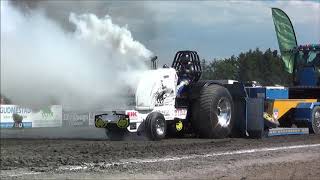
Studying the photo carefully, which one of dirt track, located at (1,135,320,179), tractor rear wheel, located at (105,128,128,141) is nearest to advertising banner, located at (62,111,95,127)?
tractor rear wheel, located at (105,128,128,141)

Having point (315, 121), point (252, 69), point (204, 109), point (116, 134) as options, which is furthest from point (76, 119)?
point (252, 69)

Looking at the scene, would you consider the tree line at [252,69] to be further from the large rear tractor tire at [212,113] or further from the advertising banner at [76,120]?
the advertising banner at [76,120]

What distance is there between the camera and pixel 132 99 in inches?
658

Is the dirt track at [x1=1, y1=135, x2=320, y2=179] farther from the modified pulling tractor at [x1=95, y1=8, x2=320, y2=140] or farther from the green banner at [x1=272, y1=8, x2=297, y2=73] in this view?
the green banner at [x1=272, y1=8, x2=297, y2=73]

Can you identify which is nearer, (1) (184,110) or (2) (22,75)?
(2) (22,75)

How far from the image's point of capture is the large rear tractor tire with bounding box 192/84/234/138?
58.4 ft

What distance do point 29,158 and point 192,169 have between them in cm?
355

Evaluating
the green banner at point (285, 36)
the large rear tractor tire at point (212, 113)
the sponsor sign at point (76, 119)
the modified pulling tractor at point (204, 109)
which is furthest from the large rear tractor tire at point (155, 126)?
the green banner at point (285, 36)

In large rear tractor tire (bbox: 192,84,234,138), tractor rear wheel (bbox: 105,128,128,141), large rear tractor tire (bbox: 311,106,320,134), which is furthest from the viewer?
large rear tractor tire (bbox: 311,106,320,134)

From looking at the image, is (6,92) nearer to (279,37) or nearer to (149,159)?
(149,159)

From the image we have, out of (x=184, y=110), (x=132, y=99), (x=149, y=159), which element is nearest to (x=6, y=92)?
(x=149, y=159)

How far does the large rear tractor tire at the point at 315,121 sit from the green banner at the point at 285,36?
105 inches

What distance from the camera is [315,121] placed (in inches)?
821

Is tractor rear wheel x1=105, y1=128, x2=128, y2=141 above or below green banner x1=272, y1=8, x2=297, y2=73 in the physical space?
below
